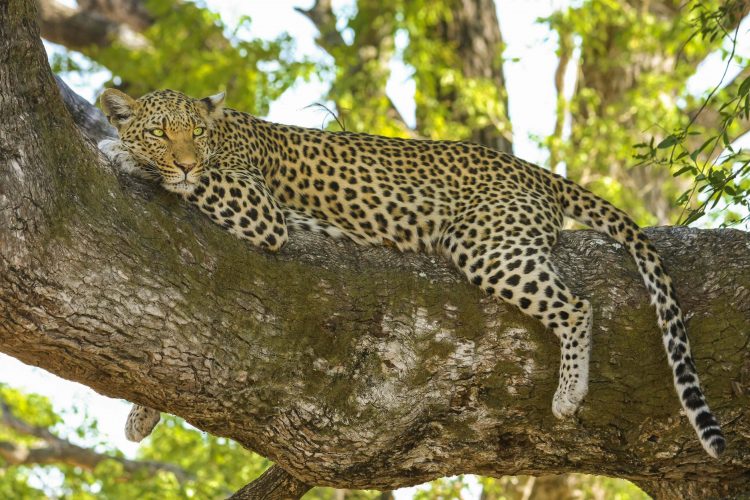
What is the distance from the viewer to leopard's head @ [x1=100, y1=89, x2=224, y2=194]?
639cm

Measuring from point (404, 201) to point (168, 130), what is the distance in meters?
1.65

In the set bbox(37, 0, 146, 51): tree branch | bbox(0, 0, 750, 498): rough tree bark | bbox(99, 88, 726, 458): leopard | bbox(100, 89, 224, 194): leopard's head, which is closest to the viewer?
bbox(0, 0, 750, 498): rough tree bark

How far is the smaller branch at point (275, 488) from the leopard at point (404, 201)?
81 cm

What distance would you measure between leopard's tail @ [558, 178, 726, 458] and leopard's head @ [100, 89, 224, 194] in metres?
2.70

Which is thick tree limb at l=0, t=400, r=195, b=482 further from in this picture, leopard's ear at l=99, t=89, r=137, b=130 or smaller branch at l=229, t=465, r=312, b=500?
leopard's ear at l=99, t=89, r=137, b=130

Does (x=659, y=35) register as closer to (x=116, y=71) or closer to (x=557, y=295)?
(x=116, y=71)

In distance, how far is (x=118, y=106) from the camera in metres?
7.08

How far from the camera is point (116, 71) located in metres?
17.8

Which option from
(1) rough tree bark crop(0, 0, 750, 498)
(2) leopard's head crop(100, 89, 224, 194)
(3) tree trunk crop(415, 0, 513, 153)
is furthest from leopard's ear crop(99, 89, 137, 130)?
(3) tree trunk crop(415, 0, 513, 153)

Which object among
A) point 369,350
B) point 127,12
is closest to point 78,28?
point 127,12

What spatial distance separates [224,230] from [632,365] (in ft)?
8.11

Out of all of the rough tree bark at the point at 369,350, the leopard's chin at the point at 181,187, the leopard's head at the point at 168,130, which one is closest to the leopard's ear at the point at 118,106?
the leopard's head at the point at 168,130

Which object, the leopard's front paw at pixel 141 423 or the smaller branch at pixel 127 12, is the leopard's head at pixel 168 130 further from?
the smaller branch at pixel 127 12

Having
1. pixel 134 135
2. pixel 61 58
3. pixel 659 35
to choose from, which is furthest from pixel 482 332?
pixel 61 58
